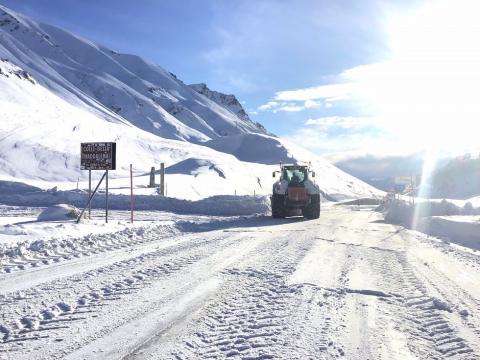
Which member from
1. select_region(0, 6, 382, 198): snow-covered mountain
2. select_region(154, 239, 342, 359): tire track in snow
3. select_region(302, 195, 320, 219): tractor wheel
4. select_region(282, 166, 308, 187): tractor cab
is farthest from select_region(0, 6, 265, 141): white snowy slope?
select_region(154, 239, 342, 359): tire track in snow

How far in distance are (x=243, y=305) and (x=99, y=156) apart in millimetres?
10601

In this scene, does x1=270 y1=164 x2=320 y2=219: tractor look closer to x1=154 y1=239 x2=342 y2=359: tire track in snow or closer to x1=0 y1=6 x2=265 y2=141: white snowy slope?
x1=154 y1=239 x2=342 y2=359: tire track in snow

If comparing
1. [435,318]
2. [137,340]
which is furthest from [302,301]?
[137,340]

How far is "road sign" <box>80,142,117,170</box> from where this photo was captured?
15008 millimetres

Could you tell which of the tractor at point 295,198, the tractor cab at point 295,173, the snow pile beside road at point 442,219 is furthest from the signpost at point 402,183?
the tractor at point 295,198

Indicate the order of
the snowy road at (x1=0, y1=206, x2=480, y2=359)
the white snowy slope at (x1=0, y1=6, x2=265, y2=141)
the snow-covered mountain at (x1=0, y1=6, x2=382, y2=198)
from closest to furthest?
the snowy road at (x1=0, y1=206, x2=480, y2=359), the snow-covered mountain at (x1=0, y1=6, x2=382, y2=198), the white snowy slope at (x1=0, y1=6, x2=265, y2=141)

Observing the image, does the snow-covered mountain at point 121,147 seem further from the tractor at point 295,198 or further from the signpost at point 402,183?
the tractor at point 295,198

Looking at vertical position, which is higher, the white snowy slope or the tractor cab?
the white snowy slope

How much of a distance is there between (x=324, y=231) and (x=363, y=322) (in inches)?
393

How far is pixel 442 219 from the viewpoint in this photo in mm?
15383

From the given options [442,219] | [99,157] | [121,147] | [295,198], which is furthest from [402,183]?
[121,147]

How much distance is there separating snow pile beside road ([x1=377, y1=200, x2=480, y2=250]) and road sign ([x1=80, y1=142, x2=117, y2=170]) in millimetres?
10189

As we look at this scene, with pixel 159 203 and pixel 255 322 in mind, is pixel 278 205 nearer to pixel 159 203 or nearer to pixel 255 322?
pixel 159 203

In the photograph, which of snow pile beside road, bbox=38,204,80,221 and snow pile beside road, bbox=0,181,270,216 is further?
snow pile beside road, bbox=0,181,270,216
